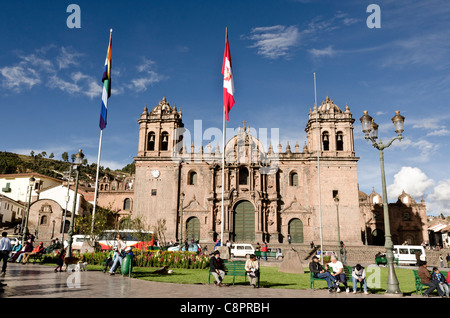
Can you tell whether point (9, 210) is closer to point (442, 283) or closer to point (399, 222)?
point (399, 222)

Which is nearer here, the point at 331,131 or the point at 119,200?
the point at 331,131

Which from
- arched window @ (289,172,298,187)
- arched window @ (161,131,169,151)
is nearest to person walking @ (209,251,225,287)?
arched window @ (289,172,298,187)

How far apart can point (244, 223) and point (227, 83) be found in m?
21.0

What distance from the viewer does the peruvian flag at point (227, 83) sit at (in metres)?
20.7

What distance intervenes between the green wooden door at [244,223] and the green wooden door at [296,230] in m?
4.39

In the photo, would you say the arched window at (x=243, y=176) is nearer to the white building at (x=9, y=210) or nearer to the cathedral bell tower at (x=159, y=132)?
the cathedral bell tower at (x=159, y=132)

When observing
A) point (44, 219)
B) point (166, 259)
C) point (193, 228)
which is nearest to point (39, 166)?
point (44, 219)

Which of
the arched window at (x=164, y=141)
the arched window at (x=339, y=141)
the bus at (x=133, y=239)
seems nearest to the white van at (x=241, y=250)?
the bus at (x=133, y=239)

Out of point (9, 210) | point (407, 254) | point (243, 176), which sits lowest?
point (407, 254)

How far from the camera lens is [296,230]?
38125 millimetres

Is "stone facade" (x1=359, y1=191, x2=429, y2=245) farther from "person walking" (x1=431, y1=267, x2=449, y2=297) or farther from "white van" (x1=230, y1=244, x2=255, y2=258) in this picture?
"person walking" (x1=431, y1=267, x2=449, y2=297)

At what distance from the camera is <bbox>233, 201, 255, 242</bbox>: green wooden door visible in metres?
37.9
